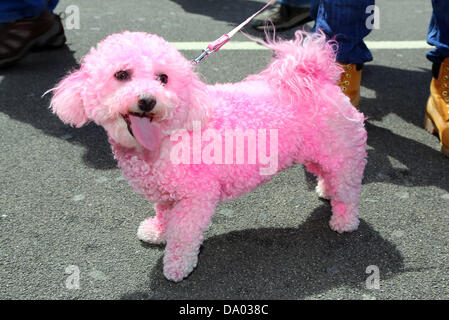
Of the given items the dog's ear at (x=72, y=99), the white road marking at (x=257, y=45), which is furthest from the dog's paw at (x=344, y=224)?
the white road marking at (x=257, y=45)

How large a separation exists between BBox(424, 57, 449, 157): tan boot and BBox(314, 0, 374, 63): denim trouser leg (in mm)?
475

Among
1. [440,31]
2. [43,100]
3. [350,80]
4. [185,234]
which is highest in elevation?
[440,31]

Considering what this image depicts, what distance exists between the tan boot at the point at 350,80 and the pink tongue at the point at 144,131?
1.46 meters

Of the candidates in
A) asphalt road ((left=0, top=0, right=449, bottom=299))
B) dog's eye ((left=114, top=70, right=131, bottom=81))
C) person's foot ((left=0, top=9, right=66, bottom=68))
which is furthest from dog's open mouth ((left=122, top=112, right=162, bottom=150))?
person's foot ((left=0, top=9, right=66, bottom=68))

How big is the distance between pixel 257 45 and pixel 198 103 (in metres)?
2.53

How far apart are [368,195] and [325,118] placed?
2.09 feet

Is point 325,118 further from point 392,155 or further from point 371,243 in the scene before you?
point 392,155

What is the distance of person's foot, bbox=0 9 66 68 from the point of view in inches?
130

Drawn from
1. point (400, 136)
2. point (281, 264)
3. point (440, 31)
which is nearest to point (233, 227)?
point (281, 264)

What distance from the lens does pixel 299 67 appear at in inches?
A: 71.6

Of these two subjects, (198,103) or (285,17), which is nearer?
(198,103)

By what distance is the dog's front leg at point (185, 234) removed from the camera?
66.5 inches

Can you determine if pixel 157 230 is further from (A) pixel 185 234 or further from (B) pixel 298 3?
(B) pixel 298 3

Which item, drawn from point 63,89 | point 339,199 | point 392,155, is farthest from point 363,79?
point 63,89
